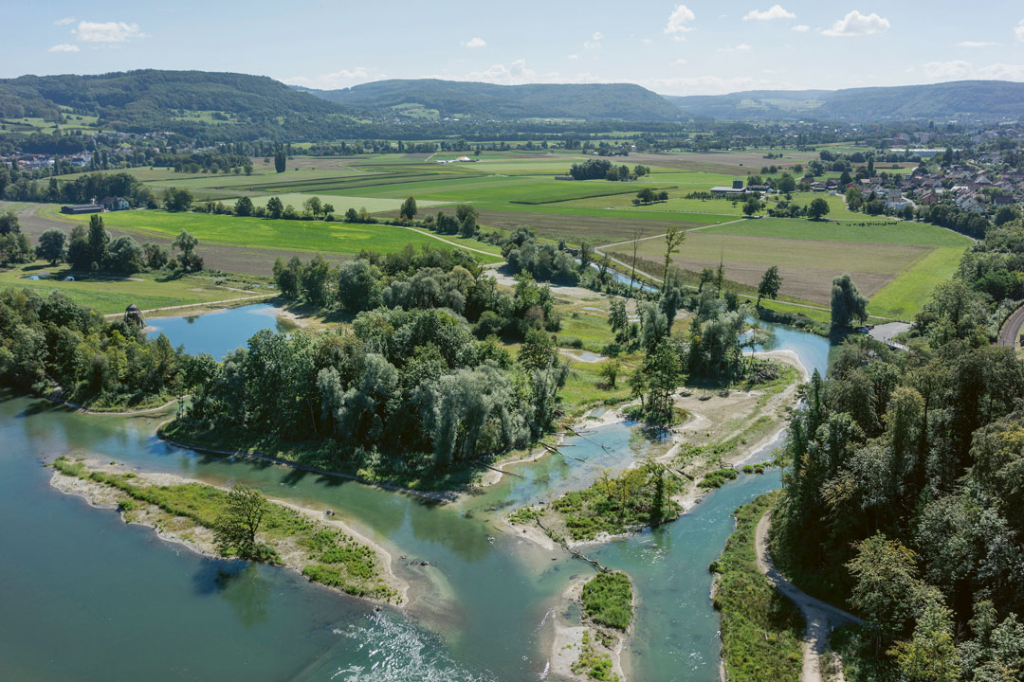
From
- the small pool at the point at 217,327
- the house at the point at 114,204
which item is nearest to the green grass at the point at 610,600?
the small pool at the point at 217,327

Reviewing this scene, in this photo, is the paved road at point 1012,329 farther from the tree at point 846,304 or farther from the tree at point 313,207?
the tree at point 313,207

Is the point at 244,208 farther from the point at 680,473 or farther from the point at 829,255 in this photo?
the point at 680,473

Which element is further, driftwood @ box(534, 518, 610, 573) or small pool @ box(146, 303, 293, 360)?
small pool @ box(146, 303, 293, 360)

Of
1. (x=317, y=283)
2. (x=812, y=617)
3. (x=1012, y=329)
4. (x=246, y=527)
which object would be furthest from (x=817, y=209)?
(x=246, y=527)

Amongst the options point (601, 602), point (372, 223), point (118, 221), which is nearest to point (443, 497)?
point (601, 602)

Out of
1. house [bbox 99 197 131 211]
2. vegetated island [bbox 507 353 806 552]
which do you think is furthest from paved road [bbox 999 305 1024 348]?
house [bbox 99 197 131 211]

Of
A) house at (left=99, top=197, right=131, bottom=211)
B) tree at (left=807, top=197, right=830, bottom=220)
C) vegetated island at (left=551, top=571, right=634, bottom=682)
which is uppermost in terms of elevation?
house at (left=99, top=197, right=131, bottom=211)

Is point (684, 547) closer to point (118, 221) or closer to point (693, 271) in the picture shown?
point (693, 271)

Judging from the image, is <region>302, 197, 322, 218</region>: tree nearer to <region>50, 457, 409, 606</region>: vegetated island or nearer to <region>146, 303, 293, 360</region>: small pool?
<region>146, 303, 293, 360</region>: small pool
